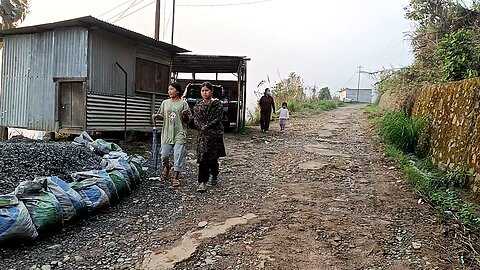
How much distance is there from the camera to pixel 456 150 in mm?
6035

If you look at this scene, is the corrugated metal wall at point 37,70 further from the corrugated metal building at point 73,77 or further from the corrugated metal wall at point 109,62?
the corrugated metal wall at point 109,62

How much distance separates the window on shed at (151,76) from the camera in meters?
11.4

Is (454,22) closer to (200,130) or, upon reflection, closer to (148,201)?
(200,130)

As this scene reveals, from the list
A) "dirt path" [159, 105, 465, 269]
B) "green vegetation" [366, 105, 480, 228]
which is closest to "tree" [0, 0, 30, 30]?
"dirt path" [159, 105, 465, 269]

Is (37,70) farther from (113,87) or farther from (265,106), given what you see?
(265,106)

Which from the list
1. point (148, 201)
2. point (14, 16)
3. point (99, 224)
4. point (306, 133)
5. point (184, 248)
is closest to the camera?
point (184, 248)

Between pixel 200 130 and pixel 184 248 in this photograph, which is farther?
pixel 200 130

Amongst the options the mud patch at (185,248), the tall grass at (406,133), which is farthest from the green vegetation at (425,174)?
the mud patch at (185,248)

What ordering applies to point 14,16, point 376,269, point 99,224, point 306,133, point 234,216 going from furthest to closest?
point 14,16
point 306,133
point 234,216
point 99,224
point 376,269

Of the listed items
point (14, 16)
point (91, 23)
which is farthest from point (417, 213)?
point (14, 16)

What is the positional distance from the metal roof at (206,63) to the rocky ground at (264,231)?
24.6 ft

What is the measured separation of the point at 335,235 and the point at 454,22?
1139 centimetres

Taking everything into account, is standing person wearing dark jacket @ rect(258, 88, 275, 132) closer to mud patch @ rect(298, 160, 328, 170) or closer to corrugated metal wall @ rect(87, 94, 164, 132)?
corrugated metal wall @ rect(87, 94, 164, 132)

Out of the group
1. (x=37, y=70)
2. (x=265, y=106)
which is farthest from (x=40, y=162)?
(x=265, y=106)
